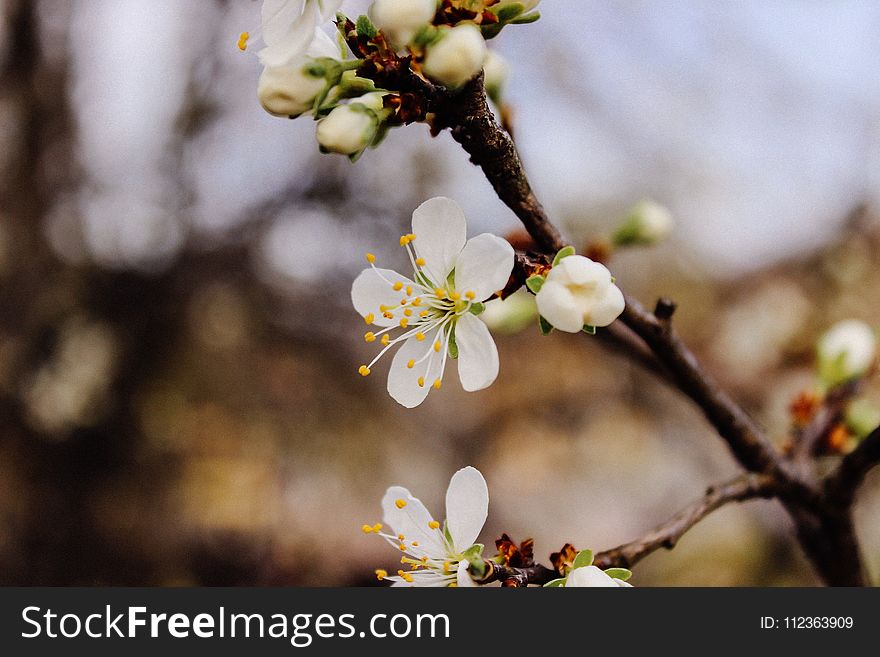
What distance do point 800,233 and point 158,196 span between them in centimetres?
171

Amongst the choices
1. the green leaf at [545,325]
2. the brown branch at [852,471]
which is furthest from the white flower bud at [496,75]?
the brown branch at [852,471]

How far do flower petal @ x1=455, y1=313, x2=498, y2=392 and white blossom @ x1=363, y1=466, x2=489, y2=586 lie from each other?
0.07 meters

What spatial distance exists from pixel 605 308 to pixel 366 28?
232mm

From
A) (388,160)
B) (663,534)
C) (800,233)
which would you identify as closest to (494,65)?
(663,534)

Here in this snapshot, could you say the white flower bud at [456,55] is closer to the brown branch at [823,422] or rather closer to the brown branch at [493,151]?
the brown branch at [493,151]

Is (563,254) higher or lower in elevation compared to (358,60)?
lower

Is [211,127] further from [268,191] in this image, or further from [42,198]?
[42,198]

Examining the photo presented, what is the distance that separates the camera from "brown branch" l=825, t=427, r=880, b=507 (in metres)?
0.54

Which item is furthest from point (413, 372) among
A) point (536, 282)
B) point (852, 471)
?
point (852, 471)

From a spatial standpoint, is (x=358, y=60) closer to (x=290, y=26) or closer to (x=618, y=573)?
(x=290, y=26)

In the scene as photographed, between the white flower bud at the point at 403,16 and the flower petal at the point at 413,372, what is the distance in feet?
0.78

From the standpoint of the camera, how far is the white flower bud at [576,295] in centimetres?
43

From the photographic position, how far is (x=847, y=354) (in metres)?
0.79

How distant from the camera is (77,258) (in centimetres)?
189
